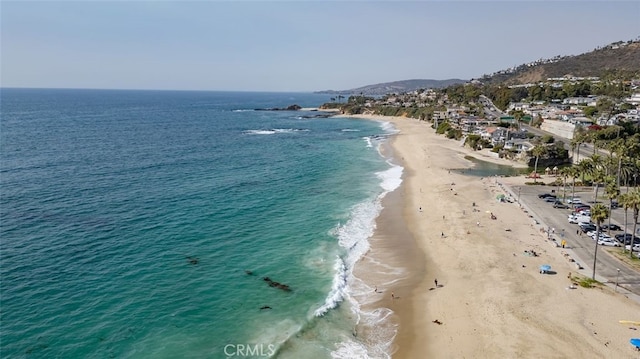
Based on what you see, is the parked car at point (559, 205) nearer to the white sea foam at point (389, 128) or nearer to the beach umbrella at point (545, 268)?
the beach umbrella at point (545, 268)

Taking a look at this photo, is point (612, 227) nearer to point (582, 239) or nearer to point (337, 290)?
point (582, 239)

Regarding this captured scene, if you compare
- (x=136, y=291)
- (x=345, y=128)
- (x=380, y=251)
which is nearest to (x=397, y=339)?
(x=380, y=251)

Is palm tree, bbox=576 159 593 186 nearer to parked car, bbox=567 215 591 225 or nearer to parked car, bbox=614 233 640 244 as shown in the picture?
parked car, bbox=567 215 591 225

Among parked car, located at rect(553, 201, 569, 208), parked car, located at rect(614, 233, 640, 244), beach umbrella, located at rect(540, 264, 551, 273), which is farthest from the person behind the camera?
parked car, located at rect(553, 201, 569, 208)

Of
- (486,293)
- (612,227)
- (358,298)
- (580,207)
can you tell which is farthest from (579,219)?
(358,298)

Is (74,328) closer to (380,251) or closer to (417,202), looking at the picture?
(380,251)

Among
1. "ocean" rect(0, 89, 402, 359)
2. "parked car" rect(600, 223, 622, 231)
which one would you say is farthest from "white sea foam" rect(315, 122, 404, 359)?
"parked car" rect(600, 223, 622, 231)
